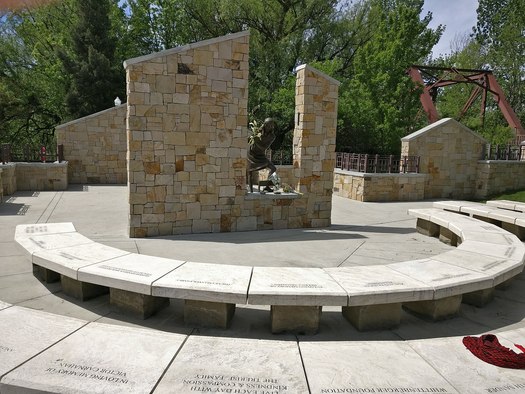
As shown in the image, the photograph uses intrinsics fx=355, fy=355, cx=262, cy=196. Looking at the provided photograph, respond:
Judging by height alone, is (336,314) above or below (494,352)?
below

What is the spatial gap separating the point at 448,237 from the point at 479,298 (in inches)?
131

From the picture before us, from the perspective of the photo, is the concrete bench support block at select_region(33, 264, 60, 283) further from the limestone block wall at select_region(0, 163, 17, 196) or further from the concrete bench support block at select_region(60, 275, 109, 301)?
the limestone block wall at select_region(0, 163, 17, 196)

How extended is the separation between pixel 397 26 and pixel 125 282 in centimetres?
1880

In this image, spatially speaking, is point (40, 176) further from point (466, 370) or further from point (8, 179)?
point (466, 370)

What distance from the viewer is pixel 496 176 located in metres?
14.0

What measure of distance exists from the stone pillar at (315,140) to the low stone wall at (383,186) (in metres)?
4.37

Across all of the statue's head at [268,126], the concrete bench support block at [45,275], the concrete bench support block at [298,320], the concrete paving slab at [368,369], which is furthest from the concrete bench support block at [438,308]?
the statue's head at [268,126]

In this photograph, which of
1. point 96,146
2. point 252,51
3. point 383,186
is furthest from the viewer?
point 252,51

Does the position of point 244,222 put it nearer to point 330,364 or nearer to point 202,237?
point 202,237

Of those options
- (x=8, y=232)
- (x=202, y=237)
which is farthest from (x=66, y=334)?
(x=8, y=232)

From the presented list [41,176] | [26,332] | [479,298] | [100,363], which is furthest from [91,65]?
[479,298]

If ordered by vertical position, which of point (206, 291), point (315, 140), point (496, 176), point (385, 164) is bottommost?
point (206, 291)

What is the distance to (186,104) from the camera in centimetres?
686

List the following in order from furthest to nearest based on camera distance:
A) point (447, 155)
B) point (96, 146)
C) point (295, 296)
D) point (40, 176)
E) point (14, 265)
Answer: point (96, 146)
point (447, 155)
point (40, 176)
point (14, 265)
point (295, 296)
